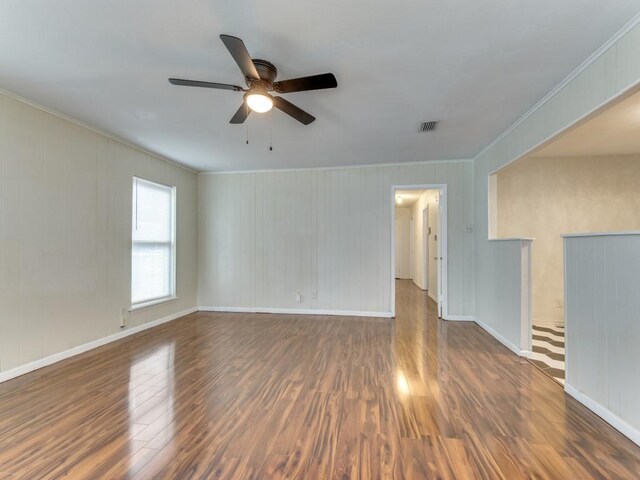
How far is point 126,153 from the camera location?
4.00 m

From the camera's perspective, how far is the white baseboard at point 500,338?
3.23 metres

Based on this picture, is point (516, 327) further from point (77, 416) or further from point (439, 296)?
point (77, 416)

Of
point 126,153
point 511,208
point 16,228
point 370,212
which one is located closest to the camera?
point 16,228

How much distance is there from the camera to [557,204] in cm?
457

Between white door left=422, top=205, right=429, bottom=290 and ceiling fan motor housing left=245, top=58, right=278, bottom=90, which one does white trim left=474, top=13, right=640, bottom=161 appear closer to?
ceiling fan motor housing left=245, top=58, right=278, bottom=90

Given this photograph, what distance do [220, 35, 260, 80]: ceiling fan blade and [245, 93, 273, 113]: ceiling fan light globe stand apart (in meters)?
0.15

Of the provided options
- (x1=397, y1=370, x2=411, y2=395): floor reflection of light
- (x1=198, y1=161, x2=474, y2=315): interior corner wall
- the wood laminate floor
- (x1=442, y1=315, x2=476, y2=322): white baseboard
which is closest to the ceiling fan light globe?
the wood laminate floor

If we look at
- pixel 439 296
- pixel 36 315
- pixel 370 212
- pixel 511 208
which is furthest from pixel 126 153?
pixel 511 208

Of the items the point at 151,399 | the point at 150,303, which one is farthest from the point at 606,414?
the point at 150,303

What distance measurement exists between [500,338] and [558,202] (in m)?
2.42

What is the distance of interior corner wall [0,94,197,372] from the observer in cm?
272

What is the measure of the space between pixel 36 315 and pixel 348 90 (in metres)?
3.58

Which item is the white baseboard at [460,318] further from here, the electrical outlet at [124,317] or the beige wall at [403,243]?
the beige wall at [403,243]

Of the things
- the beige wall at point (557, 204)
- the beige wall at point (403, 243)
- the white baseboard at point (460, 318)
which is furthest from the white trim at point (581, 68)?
the beige wall at point (403, 243)
